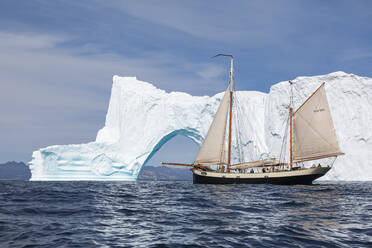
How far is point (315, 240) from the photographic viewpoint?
805 centimetres

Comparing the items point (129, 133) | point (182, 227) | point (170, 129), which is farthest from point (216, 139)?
point (182, 227)

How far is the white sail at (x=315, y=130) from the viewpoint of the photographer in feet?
114

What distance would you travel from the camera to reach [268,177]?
118ft

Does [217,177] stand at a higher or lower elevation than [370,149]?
lower

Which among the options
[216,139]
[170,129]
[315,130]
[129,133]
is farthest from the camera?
[170,129]

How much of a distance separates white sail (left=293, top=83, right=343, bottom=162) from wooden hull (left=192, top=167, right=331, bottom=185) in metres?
1.77

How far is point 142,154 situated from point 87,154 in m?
8.70

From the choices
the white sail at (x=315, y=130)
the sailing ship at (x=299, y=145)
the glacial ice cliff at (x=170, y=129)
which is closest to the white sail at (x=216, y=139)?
the sailing ship at (x=299, y=145)

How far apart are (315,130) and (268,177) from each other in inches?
261

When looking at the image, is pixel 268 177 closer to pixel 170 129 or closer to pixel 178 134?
pixel 170 129

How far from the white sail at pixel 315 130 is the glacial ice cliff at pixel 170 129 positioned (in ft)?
74.4

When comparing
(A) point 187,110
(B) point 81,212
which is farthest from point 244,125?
(B) point 81,212

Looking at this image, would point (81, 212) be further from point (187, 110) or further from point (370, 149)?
point (370, 149)

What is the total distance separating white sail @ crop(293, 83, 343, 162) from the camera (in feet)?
114
